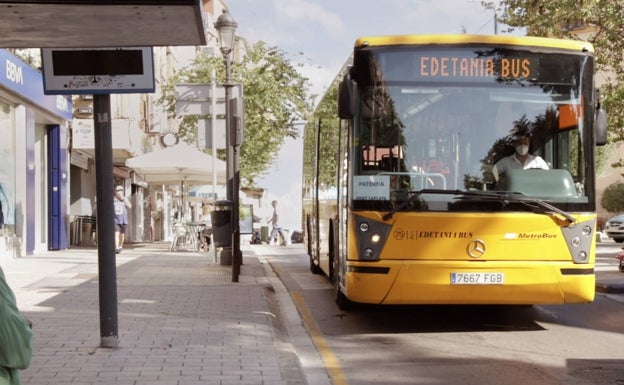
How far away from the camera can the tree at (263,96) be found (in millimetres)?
43062

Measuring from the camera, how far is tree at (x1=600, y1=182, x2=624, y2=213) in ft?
189

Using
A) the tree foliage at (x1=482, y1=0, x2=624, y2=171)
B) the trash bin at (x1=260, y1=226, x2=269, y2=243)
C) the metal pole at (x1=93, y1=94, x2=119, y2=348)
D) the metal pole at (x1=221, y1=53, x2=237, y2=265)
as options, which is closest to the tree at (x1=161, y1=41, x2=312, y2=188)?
the trash bin at (x1=260, y1=226, x2=269, y2=243)

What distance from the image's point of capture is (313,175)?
57.0 feet

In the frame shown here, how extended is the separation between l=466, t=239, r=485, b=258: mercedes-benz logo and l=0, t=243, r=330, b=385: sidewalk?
1850 millimetres

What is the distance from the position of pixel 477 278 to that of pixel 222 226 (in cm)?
765

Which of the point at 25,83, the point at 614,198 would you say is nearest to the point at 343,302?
the point at 25,83

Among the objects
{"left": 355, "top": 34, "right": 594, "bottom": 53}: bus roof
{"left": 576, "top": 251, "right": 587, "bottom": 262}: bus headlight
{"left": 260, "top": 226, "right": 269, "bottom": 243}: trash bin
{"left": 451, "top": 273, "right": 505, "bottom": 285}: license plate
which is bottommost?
{"left": 260, "top": 226, "right": 269, "bottom": 243}: trash bin

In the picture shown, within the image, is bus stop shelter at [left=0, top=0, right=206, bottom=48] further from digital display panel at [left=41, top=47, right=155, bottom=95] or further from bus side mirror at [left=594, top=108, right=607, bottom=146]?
bus side mirror at [left=594, top=108, right=607, bottom=146]

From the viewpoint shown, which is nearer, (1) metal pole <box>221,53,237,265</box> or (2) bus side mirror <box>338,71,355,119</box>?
(2) bus side mirror <box>338,71,355,119</box>

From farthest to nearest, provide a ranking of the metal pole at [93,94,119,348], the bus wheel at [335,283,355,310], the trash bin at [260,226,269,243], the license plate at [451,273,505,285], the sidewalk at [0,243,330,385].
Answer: the trash bin at [260,226,269,243], the bus wheel at [335,283,355,310], the license plate at [451,273,505,285], the metal pole at [93,94,119,348], the sidewalk at [0,243,330,385]

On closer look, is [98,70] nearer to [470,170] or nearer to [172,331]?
[172,331]

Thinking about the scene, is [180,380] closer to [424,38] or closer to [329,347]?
[329,347]

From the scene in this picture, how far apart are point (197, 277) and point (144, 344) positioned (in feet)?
25.4

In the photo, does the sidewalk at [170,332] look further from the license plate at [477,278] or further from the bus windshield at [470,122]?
the bus windshield at [470,122]
